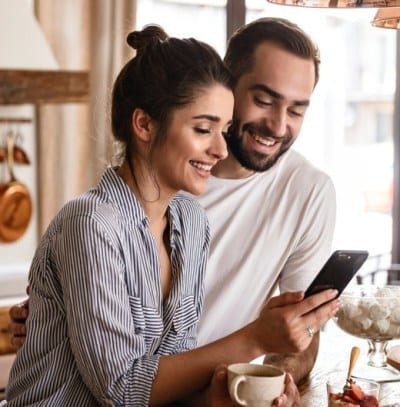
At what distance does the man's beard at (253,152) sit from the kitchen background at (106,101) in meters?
1.79

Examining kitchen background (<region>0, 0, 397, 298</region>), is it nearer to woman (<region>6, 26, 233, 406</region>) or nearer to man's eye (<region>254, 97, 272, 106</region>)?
man's eye (<region>254, 97, 272, 106</region>)

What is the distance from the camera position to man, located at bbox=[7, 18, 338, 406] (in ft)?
6.72

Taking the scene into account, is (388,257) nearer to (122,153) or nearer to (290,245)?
(290,245)

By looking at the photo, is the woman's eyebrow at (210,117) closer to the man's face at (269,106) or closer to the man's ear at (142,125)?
the man's ear at (142,125)

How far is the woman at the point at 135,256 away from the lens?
57.6 inches

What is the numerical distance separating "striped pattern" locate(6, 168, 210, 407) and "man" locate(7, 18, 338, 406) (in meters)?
0.47

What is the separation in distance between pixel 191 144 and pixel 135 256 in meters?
0.22

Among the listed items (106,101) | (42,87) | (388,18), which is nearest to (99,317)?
(388,18)

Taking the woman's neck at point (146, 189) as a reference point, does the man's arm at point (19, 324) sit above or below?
below

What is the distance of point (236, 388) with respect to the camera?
54.8 inches

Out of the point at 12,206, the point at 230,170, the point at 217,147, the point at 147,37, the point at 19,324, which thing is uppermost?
the point at 147,37

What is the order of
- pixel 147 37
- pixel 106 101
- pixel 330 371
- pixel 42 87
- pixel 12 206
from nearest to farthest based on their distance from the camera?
pixel 147 37 < pixel 330 371 < pixel 106 101 < pixel 42 87 < pixel 12 206

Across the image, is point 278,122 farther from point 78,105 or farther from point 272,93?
point 78,105

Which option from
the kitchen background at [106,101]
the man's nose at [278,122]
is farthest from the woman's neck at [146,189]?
the kitchen background at [106,101]
